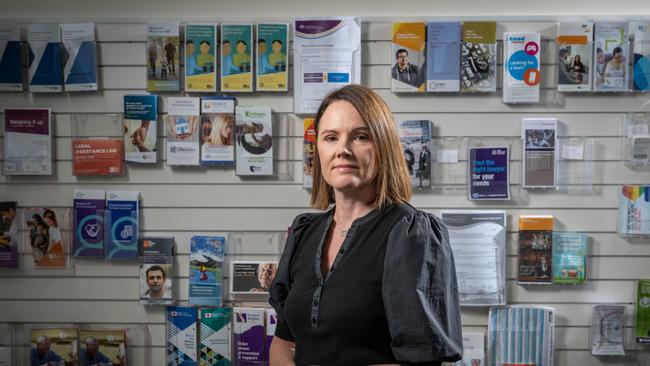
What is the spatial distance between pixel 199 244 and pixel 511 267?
67.9 inches

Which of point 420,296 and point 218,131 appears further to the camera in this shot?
point 218,131

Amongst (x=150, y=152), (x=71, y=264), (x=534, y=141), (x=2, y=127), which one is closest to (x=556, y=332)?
(x=534, y=141)

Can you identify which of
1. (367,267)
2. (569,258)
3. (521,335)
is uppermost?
(367,267)

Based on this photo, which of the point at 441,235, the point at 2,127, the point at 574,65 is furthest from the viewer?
the point at 2,127

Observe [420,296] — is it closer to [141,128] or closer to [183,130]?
[183,130]

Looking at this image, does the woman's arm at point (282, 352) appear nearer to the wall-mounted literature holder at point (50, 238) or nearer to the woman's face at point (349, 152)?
the woman's face at point (349, 152)

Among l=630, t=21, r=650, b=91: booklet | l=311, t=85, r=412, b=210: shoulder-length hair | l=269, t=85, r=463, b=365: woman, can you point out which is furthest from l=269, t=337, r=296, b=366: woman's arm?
l=630, t=21, r=650, b=91: booklet

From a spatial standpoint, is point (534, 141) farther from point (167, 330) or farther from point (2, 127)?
point (2, 127)

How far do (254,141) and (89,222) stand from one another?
3.42 feet

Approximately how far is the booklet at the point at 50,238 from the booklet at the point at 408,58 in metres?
2.00

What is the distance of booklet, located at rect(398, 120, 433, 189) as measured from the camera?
112 inches

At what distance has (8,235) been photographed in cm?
297

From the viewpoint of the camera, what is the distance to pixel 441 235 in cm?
143

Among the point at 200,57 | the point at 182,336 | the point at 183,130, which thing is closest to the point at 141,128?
the point at 183,130
